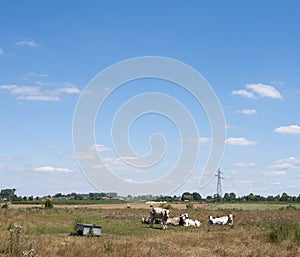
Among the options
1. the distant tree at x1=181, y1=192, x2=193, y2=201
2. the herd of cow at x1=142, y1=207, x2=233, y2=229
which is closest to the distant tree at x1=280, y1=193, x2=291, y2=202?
the distant tree at x1=181, y1=192, x2=193, y2=201

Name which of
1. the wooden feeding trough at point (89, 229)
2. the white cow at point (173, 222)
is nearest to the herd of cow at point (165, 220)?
the white cow at point (173, 222)

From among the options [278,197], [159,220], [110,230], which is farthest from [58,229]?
[278,197]

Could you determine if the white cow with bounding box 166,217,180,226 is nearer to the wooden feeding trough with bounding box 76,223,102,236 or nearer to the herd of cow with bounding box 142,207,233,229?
the herd of cow with bounding box 142,207,233,229

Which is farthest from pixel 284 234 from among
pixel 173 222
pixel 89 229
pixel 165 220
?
pixel 173 222

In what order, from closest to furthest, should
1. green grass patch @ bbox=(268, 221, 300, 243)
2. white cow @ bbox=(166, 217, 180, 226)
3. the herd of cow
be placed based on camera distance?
green grass patch @ bbox=(268, 221, 300, 243), the herd of cow, white cow @ bbox=(166, 217, 180, 226)

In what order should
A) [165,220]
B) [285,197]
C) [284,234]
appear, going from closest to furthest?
1. [284,234]
2. [165,220]
3. [285,197]

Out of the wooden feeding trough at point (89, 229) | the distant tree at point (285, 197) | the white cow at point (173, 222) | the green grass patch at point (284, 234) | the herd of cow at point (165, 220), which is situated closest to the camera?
the green grass patch at point (284, 234)

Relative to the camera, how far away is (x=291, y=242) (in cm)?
1911

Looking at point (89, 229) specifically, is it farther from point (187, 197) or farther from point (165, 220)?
point (187, 197)

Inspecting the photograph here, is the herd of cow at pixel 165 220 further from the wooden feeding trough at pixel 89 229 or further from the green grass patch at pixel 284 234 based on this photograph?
the green grass patch at pixel 284 234

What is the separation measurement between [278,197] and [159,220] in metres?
125

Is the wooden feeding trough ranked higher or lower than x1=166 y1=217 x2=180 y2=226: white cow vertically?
higher

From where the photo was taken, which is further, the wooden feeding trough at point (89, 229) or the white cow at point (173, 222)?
the white cow at point (173, 222)

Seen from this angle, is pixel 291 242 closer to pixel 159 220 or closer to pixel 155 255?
pixel 155 255
